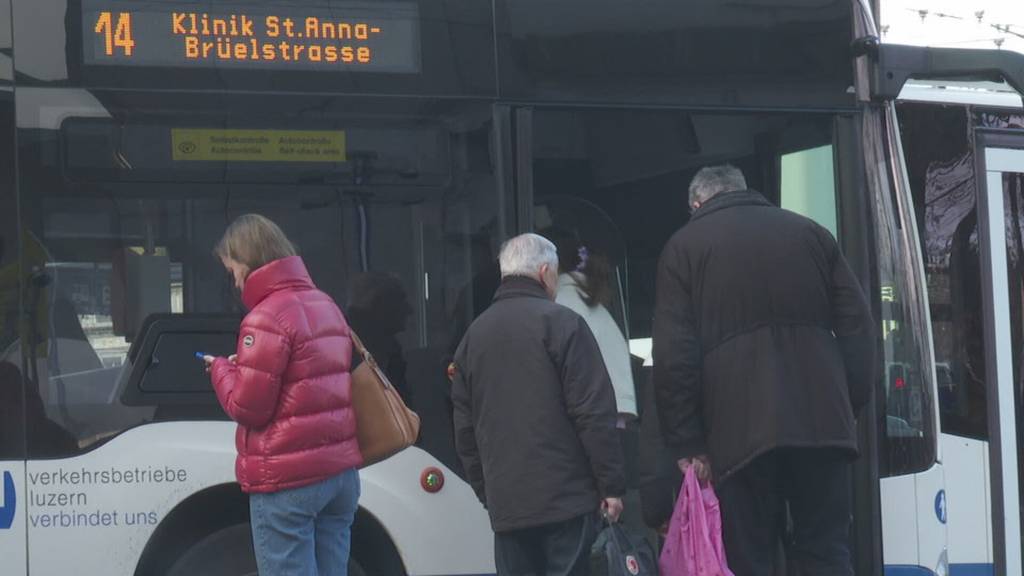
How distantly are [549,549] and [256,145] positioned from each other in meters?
1.69

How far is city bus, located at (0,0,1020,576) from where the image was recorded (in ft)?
15.6

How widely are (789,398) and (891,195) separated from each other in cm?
129

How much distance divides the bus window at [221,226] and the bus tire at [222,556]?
430 millimetres

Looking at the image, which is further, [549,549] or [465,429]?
[465,429]

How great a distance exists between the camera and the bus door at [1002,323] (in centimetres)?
609

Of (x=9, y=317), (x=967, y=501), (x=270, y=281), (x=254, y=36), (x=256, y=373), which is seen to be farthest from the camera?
(x=967, y=501)

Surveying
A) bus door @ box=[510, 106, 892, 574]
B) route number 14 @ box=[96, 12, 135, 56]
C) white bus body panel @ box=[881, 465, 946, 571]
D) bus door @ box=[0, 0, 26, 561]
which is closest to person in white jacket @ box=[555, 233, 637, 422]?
bus door @ box=[510, 106, 892, 574]

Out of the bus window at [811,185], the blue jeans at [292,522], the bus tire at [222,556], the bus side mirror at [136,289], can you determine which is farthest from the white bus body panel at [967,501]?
the bus side mirror at [136,289]

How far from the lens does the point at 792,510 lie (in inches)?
195

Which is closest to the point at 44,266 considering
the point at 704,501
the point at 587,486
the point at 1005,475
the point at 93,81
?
the point at 93,81

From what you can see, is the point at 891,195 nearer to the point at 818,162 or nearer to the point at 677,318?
the point at 818,162

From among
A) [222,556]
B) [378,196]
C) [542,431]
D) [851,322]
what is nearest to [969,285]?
[851,322]

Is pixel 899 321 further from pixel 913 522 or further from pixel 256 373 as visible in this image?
pixel 256 373

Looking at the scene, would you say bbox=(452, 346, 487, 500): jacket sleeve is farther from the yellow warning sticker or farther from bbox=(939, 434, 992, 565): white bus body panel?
bbox=(939, 434, 992, 565): white bus body panel
